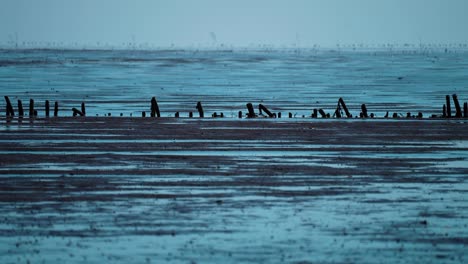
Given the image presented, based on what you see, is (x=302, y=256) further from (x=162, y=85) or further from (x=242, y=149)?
(x=162, y=85)

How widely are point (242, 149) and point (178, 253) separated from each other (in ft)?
50.5

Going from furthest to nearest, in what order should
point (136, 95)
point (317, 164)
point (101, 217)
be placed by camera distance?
1. point (136, 95)
2. point (317, 164)
3. point (101, 217)

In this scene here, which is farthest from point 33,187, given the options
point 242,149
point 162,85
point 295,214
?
point 162,85

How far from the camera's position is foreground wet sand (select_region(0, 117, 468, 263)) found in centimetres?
1639

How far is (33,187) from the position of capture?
22.8 m

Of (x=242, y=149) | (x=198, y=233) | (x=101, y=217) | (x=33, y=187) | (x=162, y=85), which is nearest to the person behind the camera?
(x=198, y=233)

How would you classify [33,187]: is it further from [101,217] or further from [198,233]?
[198,233]

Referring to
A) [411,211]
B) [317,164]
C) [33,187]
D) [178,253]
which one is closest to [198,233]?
[178,253]

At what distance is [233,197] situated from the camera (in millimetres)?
21469

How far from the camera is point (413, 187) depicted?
75.9 ft

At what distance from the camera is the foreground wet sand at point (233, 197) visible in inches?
645

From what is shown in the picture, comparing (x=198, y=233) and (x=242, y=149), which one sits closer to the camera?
(x=198, y=233)

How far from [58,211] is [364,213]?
5.35m

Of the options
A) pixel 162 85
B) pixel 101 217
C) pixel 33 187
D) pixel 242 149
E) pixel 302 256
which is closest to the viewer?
pixel 302 256
